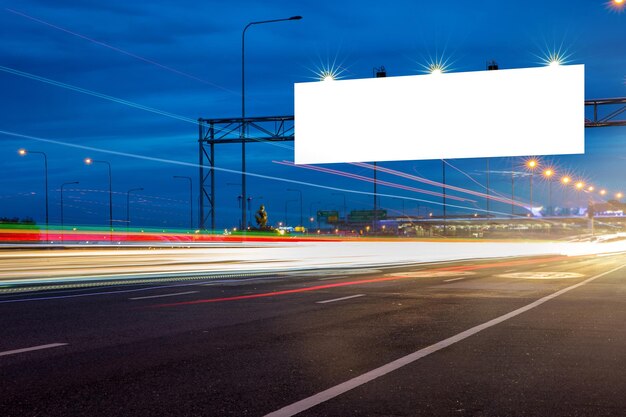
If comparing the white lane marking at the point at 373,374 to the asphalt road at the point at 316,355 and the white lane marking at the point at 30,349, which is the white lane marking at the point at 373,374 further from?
the white lane marking at the point at 30,349

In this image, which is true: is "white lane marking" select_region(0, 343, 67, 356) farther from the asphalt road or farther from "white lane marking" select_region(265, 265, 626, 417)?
"white lane marking" select_region(265, 265, 626, 417)

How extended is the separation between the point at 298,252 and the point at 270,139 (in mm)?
8686

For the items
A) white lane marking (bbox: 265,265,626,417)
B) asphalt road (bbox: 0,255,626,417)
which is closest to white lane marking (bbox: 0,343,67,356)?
asphalt road (bbox: 0,255,626,417)

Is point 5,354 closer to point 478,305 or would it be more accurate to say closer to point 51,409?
point 51,409

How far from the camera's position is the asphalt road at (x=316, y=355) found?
21.5 ft

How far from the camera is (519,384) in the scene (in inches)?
291

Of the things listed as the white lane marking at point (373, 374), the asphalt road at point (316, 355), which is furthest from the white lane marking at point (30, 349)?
the white lane marking at point (373, 374)

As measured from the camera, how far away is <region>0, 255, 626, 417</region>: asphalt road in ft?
21.5

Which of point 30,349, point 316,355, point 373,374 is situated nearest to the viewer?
point 373,374

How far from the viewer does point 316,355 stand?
9031mm

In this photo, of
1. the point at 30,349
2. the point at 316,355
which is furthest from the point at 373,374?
the point at 30,349

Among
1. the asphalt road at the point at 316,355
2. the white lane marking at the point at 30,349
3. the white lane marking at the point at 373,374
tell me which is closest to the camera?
the white lane marking at the point at 373,374

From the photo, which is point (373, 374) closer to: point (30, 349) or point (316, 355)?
point (316, 355)

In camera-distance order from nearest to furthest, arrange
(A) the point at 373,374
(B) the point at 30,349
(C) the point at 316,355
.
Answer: (A) the point at 373,374 → (C) the point at 316,355 → (B) the point at 30,349
